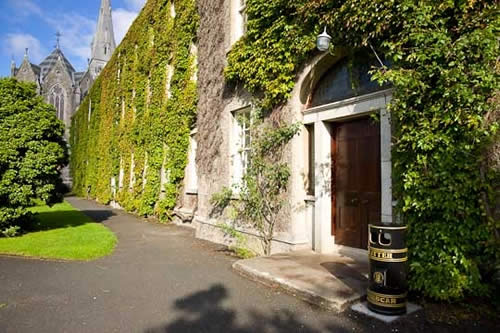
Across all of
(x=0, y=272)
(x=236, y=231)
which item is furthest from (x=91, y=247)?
(x=236, y=231)

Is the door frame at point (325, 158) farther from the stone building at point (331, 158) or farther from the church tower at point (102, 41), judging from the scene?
the church tower at point (102, 41)

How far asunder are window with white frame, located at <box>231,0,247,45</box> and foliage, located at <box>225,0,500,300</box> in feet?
16.3

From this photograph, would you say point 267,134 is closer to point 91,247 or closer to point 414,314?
point 414,314

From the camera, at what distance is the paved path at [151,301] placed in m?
3.93

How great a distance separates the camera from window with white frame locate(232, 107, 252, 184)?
8859 mm

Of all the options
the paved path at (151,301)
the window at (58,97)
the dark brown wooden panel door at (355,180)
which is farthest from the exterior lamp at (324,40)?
the window at (58,97)

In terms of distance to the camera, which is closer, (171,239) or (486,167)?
(486,167)

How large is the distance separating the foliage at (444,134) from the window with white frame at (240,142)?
14.5 ft

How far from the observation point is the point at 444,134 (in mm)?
4188

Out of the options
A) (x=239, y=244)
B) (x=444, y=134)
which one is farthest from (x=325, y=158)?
(x=239, y=244)

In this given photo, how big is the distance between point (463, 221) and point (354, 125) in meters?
2.83

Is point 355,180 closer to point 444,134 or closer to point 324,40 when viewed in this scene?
point 444,134

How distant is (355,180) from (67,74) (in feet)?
213

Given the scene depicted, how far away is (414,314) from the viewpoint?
13.3ft
